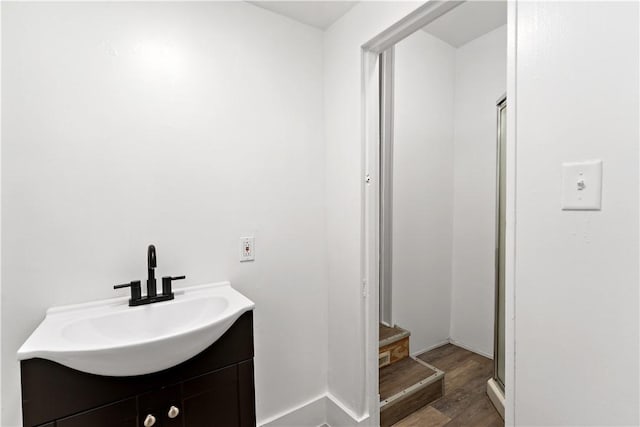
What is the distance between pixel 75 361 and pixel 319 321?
1.20 m

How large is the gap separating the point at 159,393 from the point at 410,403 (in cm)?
146

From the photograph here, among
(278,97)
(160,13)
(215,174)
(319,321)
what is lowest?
(319,321)

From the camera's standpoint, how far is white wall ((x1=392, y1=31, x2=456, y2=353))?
236 centimetres

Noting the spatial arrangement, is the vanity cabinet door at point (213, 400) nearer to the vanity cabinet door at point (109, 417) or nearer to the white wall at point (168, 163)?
the vanity cabinet door at point (109, 417)

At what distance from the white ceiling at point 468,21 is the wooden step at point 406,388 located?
2310 millimetres

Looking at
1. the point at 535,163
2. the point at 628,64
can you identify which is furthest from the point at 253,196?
the point at 628,64

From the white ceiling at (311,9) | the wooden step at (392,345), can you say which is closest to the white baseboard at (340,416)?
the wooden step at (392,345)

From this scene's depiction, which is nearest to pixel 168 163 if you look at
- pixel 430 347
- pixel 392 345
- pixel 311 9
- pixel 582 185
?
pixel 311 9

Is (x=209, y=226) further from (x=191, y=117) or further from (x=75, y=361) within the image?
(x=75, y=361)

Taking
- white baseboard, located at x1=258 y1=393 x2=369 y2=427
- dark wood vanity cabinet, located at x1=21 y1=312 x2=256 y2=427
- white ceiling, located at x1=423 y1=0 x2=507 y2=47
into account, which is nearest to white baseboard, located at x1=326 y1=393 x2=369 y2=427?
white baseboard, located at x1=258 y1=393 x2=369 y2=427

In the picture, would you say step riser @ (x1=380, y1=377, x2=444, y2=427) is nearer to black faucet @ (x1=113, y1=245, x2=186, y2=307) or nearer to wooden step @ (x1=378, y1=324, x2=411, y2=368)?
wooden step @ (x1=378, y1=324, x2=411, y2=368)

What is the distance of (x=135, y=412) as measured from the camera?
99cm

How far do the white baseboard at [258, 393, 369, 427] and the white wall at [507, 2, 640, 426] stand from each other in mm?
953

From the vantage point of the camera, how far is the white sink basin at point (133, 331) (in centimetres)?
88
